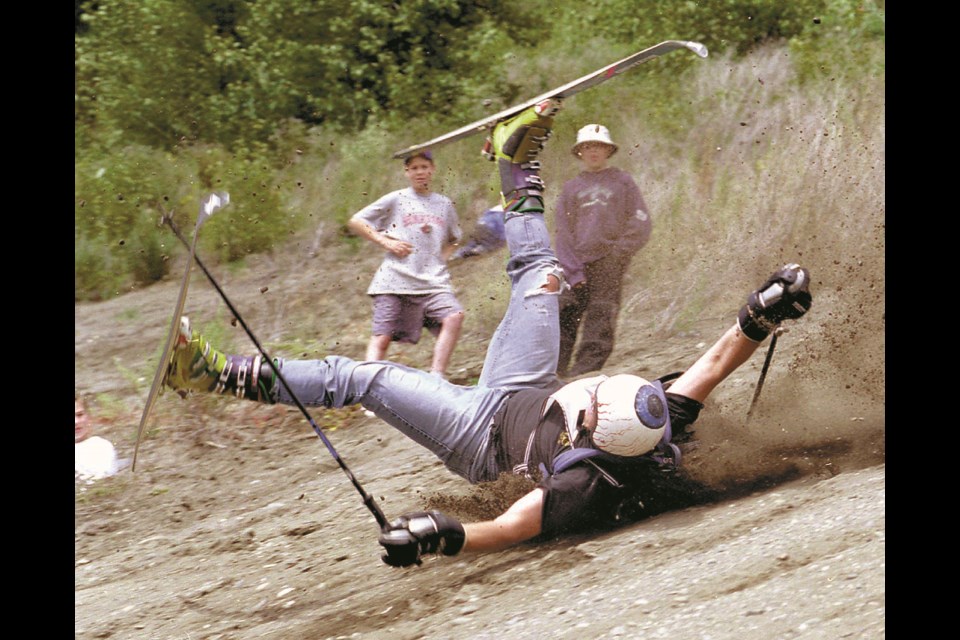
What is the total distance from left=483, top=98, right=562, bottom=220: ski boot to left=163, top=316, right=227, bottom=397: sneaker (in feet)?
4.97

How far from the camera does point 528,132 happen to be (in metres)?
5.12

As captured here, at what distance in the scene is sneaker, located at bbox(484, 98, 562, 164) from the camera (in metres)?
5.12

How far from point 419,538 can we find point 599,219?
2.78m

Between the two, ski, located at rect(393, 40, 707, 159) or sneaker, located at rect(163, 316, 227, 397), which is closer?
sneaker, located at rect(163, 316, 227, 397)

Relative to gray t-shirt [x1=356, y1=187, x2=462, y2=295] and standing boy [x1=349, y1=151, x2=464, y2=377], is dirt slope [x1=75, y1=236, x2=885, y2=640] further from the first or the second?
gray t-shirt [x1=356, y1=187, x2=462, y2=295]

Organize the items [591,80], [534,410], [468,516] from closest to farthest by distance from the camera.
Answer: [534,410] → [468,516] → [591,80]

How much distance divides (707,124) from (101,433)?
517 centimetres

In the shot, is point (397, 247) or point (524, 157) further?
point (397, 247)

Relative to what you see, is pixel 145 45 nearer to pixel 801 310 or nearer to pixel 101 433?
pixel 101 433

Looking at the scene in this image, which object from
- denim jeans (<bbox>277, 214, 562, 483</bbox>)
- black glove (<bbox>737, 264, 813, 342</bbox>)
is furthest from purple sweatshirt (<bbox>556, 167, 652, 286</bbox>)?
black glove (<bbox>737, 264, 813, 342</bbox>)

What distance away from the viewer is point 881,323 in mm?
5578

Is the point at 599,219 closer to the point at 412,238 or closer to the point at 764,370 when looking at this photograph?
the point at 412,238

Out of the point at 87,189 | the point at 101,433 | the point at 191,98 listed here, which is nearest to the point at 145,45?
the point at 191,98

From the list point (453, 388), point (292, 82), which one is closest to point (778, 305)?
point (453, 388)
